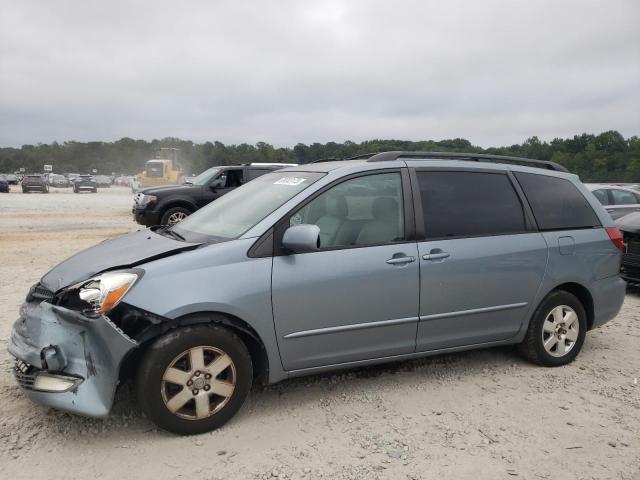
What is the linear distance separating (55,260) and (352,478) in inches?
300

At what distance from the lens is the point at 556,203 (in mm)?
4512

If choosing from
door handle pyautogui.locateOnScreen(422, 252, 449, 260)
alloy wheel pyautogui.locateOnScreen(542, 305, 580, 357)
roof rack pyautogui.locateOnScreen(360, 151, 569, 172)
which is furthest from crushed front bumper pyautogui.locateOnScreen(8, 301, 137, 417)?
alloy wheel pyautogui.locateOnScreen(542, 305, 580, 357)

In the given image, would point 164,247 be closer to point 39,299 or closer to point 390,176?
point 39,299

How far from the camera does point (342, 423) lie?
3350mm

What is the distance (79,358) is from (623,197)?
39.4 ft

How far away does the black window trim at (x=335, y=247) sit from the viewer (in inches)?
130

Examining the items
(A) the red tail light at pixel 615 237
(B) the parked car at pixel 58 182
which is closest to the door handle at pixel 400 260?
(A) the red tail light at pixel 615 237

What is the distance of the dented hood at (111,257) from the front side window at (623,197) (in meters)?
10.9

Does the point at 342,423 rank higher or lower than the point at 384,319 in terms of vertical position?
lower

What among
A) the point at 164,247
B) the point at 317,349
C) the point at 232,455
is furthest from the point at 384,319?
the point at 164,247

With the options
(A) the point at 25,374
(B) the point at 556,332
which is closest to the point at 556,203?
(B) the point at 556,332

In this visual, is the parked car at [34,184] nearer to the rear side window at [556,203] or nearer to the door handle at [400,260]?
the rear side window at [556,203]

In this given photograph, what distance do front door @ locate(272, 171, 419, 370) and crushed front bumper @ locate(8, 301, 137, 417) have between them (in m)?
0.95

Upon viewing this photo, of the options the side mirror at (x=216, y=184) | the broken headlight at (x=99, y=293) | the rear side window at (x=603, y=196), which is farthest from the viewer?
the side mirror at (x=216, y=184)
